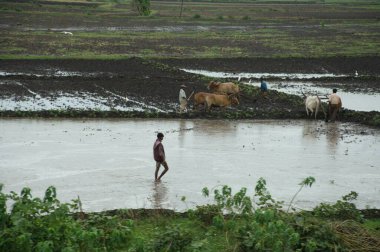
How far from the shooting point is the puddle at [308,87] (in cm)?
2809

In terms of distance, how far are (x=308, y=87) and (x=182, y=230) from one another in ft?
72.0

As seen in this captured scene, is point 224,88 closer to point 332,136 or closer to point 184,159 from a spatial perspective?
point 332,136

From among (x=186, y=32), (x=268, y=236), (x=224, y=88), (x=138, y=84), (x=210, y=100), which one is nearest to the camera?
(x=268, y=236)

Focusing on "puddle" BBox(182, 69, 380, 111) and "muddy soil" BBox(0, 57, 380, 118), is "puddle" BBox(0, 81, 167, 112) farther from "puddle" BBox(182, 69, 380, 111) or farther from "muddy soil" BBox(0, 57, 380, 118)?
"puddle" BBox(182, 69, 380, 111)

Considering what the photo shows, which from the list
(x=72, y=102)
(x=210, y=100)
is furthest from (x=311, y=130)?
Answer: (x=72, y=102)

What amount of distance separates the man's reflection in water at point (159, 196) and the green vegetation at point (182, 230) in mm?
1097

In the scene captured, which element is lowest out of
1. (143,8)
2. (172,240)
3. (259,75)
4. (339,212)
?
(172,240)

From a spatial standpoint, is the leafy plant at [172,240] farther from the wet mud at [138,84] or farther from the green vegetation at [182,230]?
the wet mud at [138,84]

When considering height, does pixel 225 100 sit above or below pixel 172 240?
above

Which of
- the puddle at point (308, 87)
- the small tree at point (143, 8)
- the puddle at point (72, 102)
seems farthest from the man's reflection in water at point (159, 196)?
the small tree at point (143, 8)

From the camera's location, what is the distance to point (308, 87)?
32125mm

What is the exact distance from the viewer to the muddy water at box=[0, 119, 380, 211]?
49.6 feet

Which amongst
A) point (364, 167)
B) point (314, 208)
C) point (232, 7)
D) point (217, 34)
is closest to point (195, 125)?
point (364, 167)

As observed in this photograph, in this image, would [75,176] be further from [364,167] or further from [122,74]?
[122,74]
